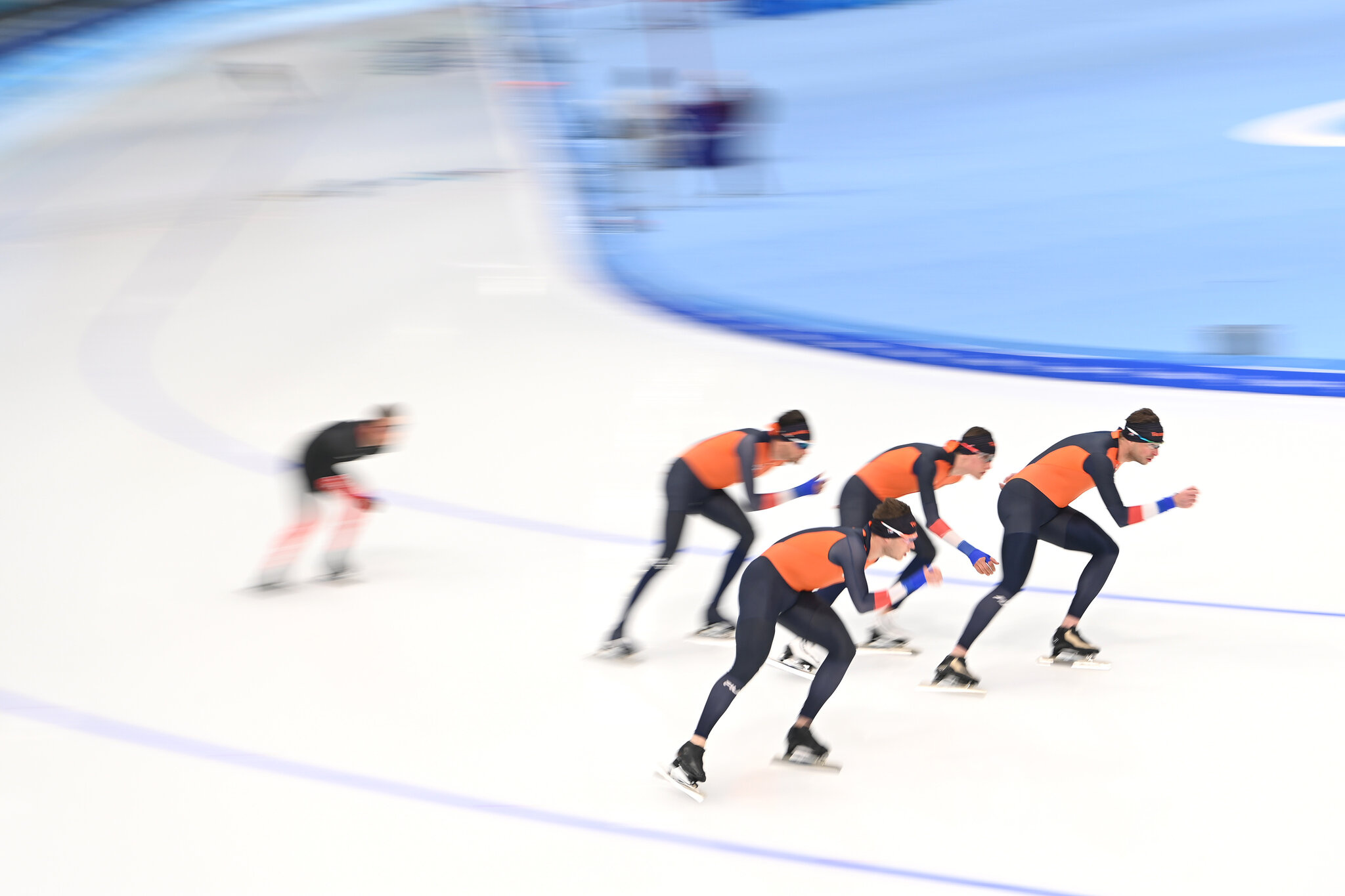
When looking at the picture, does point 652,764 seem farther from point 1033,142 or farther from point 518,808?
point 1033,142

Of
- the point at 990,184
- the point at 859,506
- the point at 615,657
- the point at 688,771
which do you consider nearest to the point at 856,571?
the point at 688,771

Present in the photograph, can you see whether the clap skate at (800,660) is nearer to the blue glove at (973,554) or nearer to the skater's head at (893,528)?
the blue glove at (973,554)

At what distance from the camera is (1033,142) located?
1249 centimetres

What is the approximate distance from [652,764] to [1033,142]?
34.5 feet

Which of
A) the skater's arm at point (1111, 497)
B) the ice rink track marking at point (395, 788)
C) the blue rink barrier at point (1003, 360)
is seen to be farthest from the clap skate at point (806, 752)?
the blue rink barrier at point (1003, 360)

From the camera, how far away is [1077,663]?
13.9ft

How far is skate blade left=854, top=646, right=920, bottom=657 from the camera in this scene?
438 cm

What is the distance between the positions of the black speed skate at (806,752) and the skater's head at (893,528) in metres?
0.69

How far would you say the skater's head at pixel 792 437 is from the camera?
4.16 meters

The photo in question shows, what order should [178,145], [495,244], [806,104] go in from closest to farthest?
[495,244] → [178,145] → [806,104]

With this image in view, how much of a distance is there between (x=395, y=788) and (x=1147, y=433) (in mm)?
2764

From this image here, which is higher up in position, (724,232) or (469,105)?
(469,105)

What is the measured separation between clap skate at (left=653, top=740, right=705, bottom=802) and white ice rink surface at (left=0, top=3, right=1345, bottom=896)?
0.16 feet

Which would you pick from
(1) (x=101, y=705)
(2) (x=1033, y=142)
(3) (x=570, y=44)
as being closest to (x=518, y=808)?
(1) (x=101, y=705)
